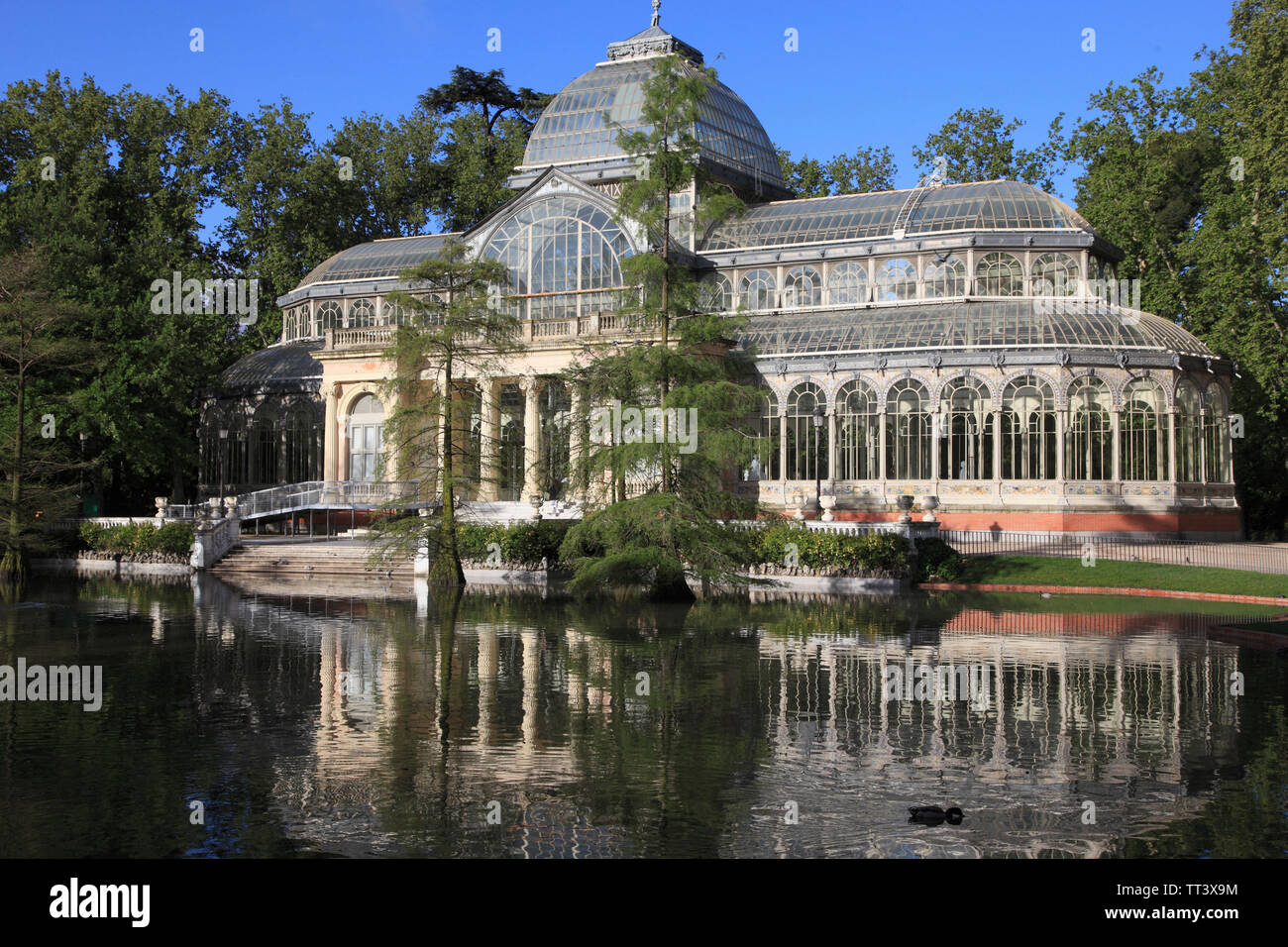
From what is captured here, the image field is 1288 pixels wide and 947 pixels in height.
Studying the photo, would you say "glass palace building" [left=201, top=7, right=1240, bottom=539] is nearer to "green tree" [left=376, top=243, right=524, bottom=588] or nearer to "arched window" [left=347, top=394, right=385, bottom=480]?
"arched window" [left=347, top=394, right=385, bottom=480]

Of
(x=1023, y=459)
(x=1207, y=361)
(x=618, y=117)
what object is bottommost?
(x=1023, y=459)

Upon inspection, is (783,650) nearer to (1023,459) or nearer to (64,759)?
(64,759)

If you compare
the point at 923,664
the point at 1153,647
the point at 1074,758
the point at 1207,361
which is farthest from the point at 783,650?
the point at 1207,361

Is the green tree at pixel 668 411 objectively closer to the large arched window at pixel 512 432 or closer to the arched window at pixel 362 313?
the large arched window at pixel 512 432

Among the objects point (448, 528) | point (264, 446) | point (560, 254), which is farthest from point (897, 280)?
point (264, 446)

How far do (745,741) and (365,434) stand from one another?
43623mm

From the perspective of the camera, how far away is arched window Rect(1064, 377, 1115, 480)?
46.9m

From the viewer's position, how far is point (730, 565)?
1232 inches

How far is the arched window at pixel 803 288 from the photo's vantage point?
2135 inches

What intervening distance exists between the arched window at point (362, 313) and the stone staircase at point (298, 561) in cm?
1721

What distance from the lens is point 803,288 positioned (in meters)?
54.5

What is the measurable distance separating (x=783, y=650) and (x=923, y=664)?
2931 millimetres

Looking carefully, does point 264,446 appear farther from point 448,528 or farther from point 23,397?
point 448,528
